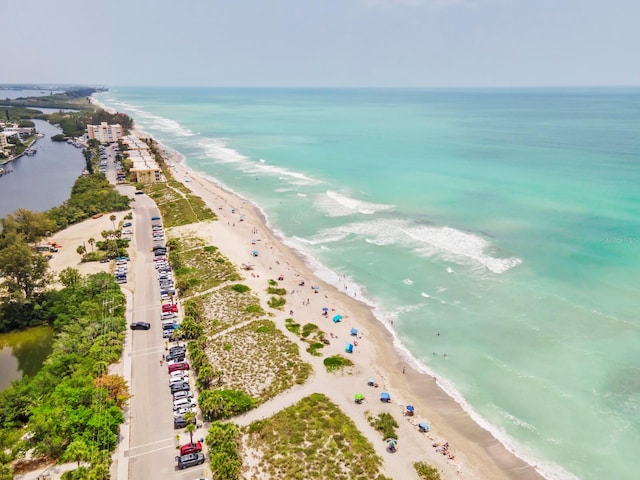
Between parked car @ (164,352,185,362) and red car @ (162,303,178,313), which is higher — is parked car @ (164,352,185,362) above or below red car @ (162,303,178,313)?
below

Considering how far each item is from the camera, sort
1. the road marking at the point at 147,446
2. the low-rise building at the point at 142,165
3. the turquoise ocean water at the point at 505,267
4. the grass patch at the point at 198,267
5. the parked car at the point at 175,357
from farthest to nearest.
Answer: the low-rise building at the point at 142,165, the grass patch at the point at 198,267, the parked car at the point at 175,357, the turquoise ocean water at the point at 505,267, the road marking at the point at 147,446

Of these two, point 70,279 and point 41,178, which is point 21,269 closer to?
point 70,279

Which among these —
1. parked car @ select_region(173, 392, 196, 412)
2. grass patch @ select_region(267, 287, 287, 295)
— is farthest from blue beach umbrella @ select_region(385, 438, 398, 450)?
grass patch @ select_region(267, 287, 287, 295)

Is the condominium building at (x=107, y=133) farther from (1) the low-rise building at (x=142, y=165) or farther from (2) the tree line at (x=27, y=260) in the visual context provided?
(2) the tree line at (x=27, y=260)

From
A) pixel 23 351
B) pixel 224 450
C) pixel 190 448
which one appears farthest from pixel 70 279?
pixel 224 450

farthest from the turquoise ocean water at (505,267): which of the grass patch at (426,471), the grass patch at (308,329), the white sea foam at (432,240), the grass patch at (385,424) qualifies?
the grass patch at (308,329)

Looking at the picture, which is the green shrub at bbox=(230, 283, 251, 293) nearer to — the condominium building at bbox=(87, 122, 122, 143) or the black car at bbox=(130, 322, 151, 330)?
the black car at bbox=(130, 322, 151, 330)
